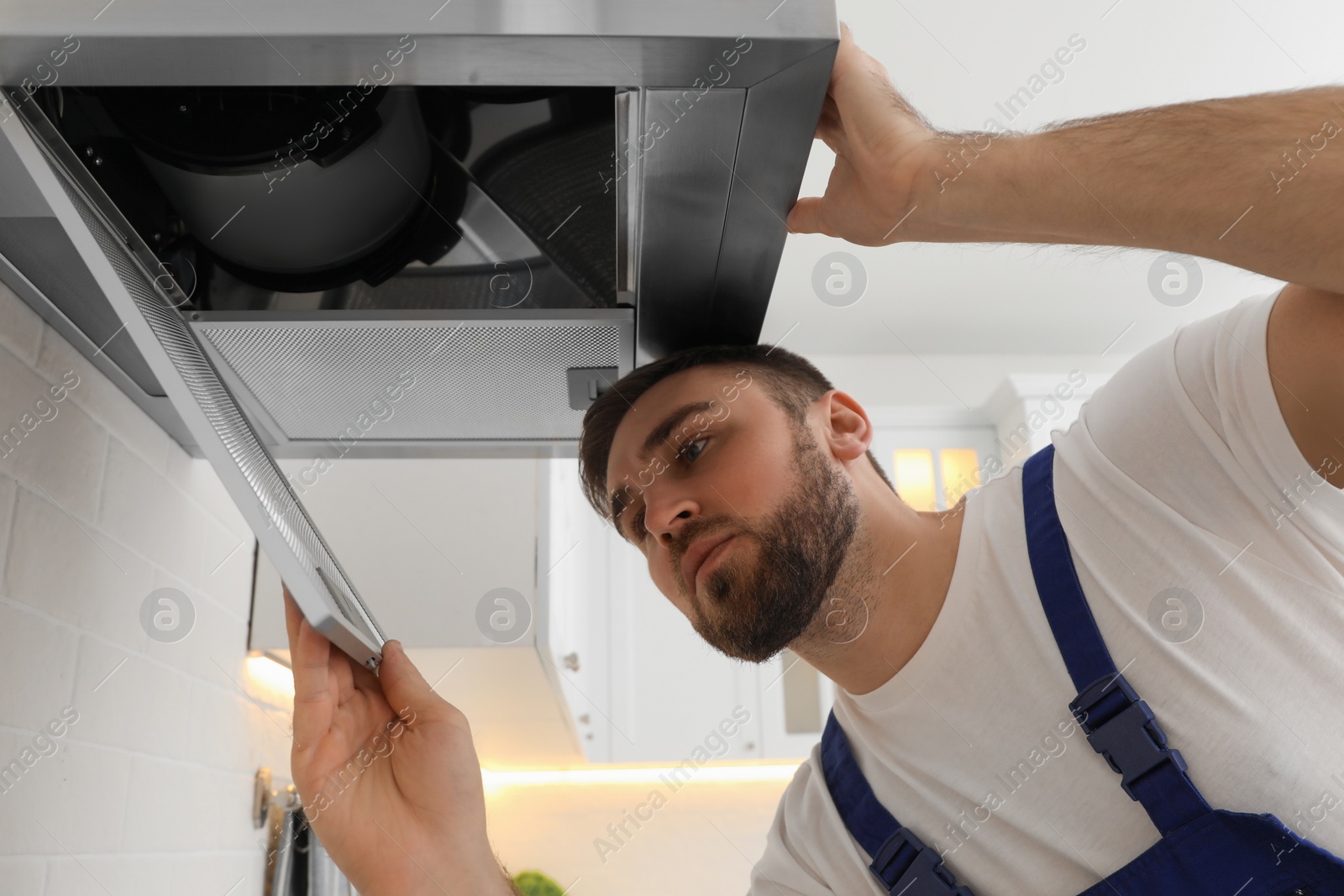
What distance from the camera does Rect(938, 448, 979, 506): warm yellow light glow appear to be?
2.27m

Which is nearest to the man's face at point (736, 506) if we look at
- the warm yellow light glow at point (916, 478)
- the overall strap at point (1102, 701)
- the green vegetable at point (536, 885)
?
the overall strap at point (1102, 701)

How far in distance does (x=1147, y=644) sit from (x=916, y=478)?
149cm

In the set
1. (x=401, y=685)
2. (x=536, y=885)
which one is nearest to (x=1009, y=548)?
(x=401, y=685)

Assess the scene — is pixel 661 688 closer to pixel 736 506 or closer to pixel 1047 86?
pixel 736 506

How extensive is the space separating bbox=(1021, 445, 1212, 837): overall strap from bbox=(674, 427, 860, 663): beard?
0.20 m

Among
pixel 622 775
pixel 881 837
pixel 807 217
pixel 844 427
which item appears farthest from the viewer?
pixel 622 775

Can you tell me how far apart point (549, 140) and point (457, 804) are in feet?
1.94

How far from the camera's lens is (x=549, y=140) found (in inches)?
30.3

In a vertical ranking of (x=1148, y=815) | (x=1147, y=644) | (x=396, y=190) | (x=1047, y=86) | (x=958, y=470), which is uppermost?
(x=1047, y=86)

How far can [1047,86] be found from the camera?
1.83 metres

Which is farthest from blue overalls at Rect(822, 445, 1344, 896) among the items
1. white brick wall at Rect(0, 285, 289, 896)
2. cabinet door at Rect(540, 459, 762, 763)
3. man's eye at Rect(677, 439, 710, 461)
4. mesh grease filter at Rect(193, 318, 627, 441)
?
cabinet door at Rect(540, 459, 762, 763)

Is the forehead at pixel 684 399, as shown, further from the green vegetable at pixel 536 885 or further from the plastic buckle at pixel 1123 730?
the green vegetable at pixel 536 885

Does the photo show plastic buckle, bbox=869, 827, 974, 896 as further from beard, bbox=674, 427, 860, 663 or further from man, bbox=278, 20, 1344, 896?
beard, bbox=674, 427, 860, 663

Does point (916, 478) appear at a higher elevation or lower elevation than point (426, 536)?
higher
